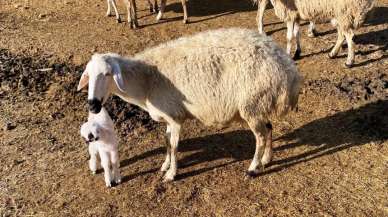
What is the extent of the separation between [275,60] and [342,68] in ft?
14.2

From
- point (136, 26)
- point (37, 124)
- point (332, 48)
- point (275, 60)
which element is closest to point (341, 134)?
point (275, 60)

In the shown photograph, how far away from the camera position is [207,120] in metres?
7.63

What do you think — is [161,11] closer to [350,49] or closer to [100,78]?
[350,49]

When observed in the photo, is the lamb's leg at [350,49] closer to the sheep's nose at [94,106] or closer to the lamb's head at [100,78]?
the lamb's head at [100,78]

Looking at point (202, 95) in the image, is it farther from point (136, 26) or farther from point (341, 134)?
point (136, 26)

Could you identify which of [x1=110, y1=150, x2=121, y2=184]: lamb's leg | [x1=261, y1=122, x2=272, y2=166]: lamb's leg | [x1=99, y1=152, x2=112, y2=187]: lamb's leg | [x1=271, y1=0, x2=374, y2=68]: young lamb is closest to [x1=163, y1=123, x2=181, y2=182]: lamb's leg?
[x1=110, y1=150, x2=121, y2=184]: lamb's leg

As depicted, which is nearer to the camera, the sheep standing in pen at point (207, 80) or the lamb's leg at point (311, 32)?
the sheep standing in pen at point (207, 80)

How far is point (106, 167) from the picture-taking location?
766 centimetres

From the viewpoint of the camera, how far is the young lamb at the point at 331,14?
10.6m

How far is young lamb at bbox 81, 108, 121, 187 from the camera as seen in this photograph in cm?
709

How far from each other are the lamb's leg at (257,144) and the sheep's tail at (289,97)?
1.12 ft

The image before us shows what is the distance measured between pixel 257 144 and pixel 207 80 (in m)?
1.30

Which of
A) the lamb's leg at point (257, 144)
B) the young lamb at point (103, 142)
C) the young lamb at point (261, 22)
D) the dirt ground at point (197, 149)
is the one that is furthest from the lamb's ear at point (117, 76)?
the young lamb at point (261, 22)

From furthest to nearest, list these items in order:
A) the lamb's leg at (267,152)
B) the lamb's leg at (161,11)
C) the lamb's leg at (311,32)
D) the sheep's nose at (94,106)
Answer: the lamb's leg at (161,11), the lamb's leg at (311,32), the lamb's leg at (267,152), the sheep's nose at (94,106)
